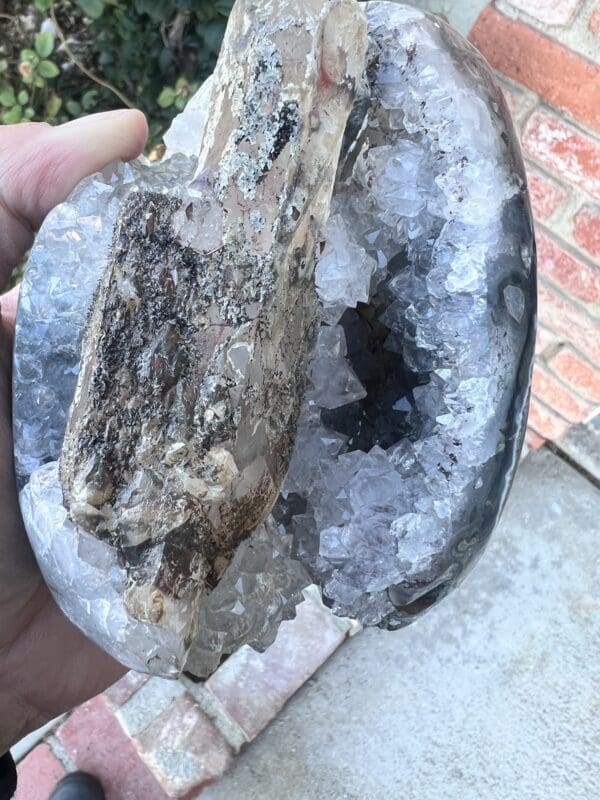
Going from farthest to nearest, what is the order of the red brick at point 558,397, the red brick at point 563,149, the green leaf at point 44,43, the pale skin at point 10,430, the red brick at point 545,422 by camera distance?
1. the green leaf at point 44,43
2. the red brick at point 545,422
3. the red brick at point 558,397
4. the red brick at point 563,149
5. the pale skin at point 10,430

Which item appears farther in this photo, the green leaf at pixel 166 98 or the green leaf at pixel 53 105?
the green leaf at pixel 53 105

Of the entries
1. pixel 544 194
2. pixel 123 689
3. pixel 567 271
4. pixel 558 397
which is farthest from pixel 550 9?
pixel 123 689

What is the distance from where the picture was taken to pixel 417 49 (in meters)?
0.67

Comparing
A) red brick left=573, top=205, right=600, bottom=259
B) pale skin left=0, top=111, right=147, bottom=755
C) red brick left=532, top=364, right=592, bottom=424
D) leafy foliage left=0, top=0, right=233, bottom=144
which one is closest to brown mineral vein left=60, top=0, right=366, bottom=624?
pale skin left=0, top=111, right=147, bottom=755

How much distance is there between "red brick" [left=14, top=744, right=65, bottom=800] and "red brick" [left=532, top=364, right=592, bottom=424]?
134cm

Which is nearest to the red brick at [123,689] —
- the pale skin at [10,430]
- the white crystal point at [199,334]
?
the pale skin at [10,430]

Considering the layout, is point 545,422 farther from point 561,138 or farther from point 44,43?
point 44,43

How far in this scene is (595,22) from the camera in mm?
1083

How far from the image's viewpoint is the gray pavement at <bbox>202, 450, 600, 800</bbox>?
5.11ft

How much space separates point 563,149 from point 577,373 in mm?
479

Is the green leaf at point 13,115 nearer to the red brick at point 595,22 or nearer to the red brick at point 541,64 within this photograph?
the red brick at point 541,64

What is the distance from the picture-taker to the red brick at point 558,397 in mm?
1577

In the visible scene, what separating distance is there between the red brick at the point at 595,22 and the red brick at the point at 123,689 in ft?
4.88

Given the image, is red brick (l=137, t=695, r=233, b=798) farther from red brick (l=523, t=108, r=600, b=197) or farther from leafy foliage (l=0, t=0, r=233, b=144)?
leafy foliage (l=0, t=0, r=233, b=144)
